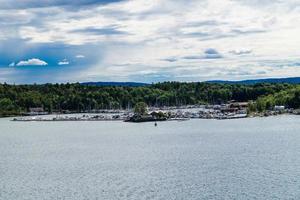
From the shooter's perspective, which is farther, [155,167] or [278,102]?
[278,102]

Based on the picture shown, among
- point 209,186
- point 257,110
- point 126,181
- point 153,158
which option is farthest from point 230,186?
Answer: point 257,110

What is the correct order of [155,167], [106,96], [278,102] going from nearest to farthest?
[155,167]
[278,102]
[106,96]

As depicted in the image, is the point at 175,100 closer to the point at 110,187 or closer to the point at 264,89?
the point at 264,89

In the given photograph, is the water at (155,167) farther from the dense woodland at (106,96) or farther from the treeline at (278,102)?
the dense woodland at (106,96)

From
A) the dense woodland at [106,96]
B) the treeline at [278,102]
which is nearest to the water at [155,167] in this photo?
the treeline at [278,102]

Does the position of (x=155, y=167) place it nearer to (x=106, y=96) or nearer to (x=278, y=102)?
(x=278, y=102)

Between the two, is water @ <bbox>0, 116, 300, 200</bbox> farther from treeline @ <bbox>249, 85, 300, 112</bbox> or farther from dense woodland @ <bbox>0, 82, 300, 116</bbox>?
dense woodland @ <bbox>0, 82, 300, 116</bbox>

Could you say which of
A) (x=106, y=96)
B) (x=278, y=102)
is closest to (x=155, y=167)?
(x=278, y=102)
